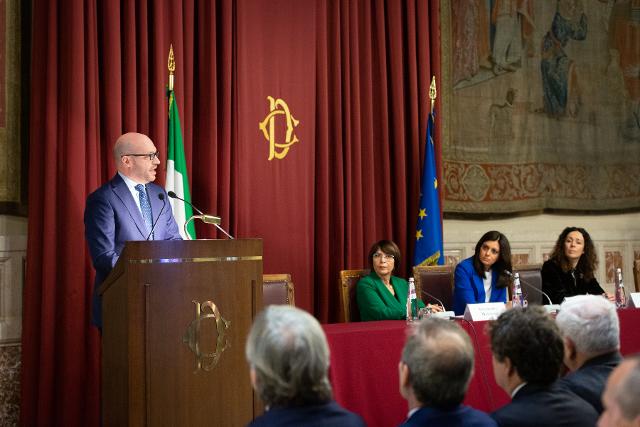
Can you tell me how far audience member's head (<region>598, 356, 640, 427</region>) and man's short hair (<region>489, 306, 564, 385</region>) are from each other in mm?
780

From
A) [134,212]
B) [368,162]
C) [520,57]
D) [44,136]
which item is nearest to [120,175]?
[134,212]

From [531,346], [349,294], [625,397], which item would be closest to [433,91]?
[349,294]

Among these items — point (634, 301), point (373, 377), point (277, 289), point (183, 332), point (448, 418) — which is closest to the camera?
point (448, 418)

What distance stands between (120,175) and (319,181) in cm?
243

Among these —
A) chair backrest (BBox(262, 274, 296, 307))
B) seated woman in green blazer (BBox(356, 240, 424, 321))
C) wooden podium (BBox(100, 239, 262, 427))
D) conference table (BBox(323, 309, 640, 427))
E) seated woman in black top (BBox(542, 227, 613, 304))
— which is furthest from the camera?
seated woman in black top (BBox(542, 227, 613, 304))

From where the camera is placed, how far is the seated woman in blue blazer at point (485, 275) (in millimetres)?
5730

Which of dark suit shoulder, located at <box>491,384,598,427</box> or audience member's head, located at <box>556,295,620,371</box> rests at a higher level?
audience member's head, located at <box>556,295,620,371</box>

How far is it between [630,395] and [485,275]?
4.30 metres

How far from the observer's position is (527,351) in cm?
244

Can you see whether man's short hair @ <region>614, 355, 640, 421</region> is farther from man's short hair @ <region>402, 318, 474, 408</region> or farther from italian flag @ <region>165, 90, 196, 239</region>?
italian flag @ <region>165, 90, 196, 239</region>

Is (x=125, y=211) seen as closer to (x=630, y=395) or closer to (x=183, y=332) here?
(x=183, y=332)

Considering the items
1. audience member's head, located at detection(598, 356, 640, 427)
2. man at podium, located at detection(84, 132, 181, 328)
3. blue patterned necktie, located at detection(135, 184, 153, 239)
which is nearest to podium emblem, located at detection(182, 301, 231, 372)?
man at podium, located at detection(84, 132, 181, 328)

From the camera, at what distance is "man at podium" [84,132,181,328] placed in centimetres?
421

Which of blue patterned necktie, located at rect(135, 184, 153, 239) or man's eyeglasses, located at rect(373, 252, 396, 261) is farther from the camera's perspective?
man's eyeglasses, located at rect(373, 252, 396, 261)
